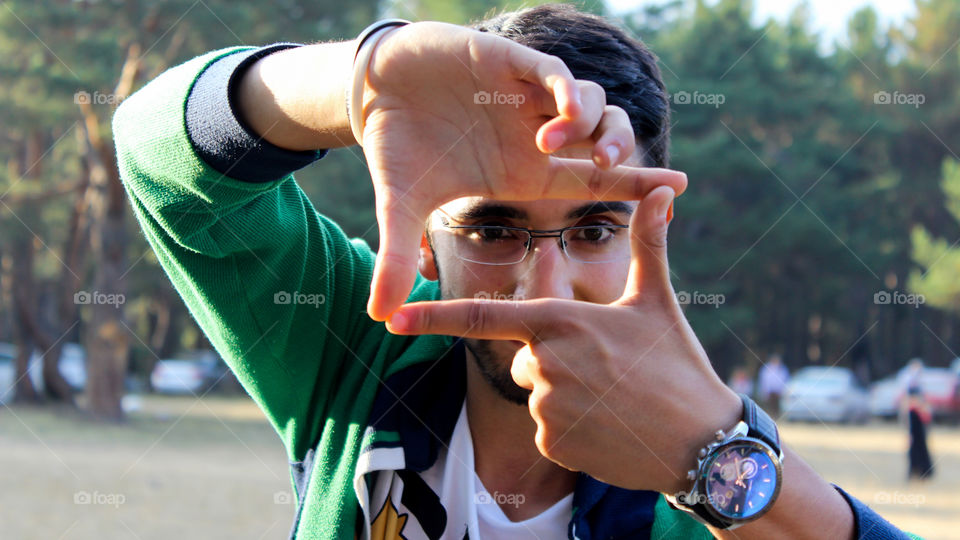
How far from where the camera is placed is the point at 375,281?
1.50 metres

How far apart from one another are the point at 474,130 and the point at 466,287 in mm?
638

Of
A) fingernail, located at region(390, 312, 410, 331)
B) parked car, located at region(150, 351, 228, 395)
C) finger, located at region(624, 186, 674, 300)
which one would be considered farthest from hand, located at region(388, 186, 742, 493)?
parked car, located at region(150, 351, 228, 395)

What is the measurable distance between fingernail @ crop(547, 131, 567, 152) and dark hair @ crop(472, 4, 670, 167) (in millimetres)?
972

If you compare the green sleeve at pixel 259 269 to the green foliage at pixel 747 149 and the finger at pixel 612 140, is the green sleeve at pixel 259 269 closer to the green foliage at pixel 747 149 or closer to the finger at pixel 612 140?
the finger at pixel 612 140

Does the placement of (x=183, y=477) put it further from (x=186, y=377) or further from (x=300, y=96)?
(x=186, y=377)

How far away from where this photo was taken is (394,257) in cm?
→ 152

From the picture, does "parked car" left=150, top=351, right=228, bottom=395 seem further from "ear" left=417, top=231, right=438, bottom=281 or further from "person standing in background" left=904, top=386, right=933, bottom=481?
"ear" left=417, top=231, right=438, bottom=281

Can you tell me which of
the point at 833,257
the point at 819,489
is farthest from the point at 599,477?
the point at 833,257

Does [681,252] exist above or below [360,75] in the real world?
below

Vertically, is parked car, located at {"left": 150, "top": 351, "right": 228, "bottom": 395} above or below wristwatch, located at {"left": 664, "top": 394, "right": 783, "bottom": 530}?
below

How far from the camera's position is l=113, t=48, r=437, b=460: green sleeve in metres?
2.05

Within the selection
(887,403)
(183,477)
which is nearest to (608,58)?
(183,477)

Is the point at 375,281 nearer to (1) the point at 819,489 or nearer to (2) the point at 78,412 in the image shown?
(1) the point at 819,489

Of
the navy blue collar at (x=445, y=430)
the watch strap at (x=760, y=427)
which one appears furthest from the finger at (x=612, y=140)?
the navy blue collar at (x=445, y=430)
